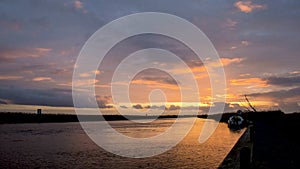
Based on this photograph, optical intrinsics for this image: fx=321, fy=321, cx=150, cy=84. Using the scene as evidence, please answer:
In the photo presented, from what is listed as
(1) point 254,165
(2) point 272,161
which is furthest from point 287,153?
(1) point 254,165

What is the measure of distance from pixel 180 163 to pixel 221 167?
9.88 m

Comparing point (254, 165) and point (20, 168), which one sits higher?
point (254, 165)

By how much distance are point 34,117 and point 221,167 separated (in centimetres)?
15855

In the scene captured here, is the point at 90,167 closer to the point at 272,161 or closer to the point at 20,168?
the point at 20,168

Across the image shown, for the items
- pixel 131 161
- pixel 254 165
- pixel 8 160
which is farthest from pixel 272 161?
pixel 8 160

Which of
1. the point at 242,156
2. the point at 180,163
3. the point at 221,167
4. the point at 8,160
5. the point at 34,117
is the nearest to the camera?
the point at 242,156


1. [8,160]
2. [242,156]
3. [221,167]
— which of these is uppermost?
[242,156]

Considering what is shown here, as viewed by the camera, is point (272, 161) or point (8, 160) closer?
point (272, 161)

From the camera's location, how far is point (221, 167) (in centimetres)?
1722

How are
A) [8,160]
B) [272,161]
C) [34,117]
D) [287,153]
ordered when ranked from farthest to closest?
1. [34,117]
2. [8,160]
3. [287,153]
4. [272,161]

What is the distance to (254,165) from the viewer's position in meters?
17.8

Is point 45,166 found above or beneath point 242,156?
beneath

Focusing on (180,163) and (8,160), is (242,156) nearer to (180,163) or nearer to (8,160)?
(180,163)

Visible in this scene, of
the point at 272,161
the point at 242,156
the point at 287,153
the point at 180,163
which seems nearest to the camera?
the point at 242,156
